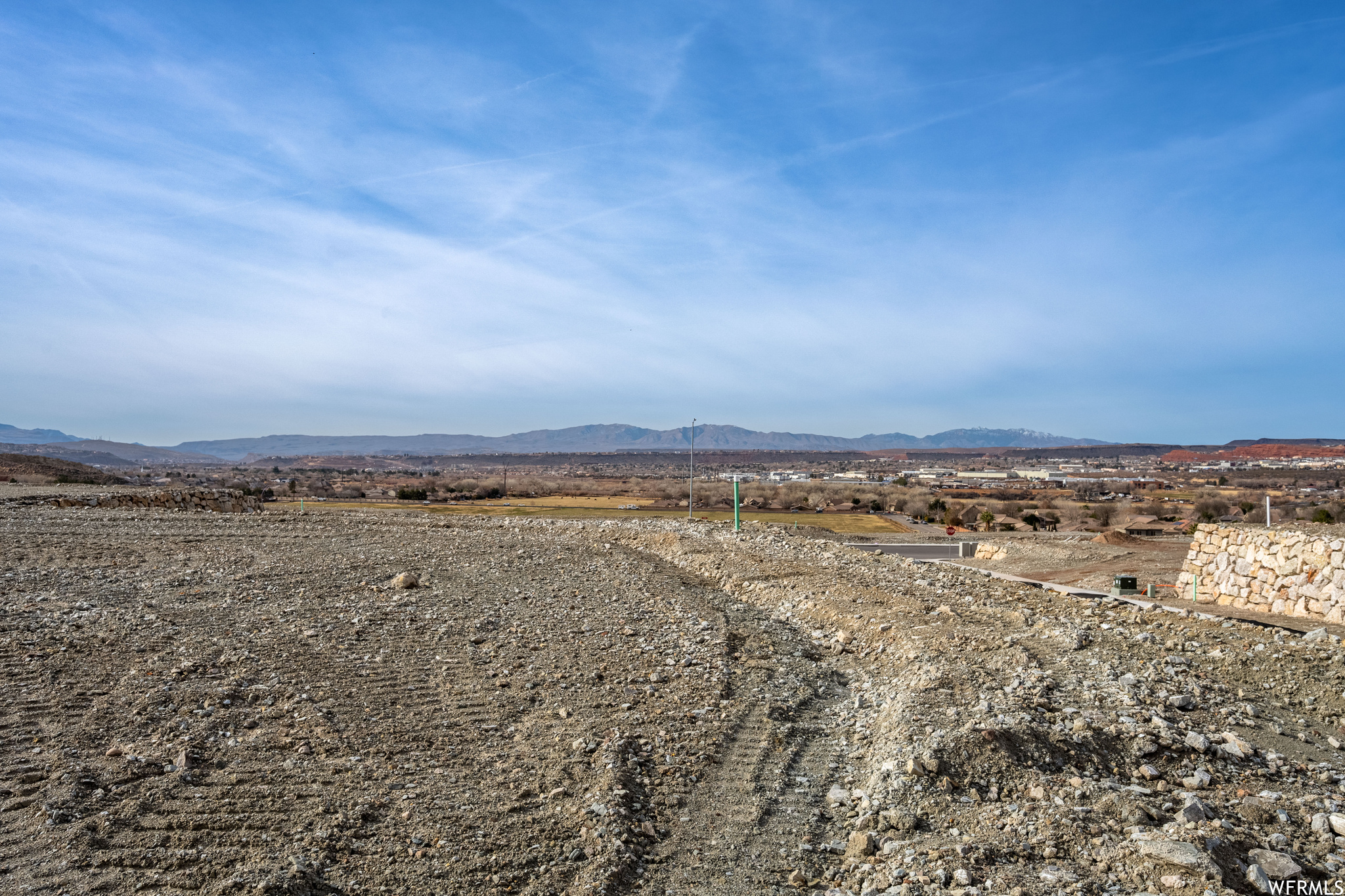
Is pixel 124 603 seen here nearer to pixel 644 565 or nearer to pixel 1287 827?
pixel 644 565

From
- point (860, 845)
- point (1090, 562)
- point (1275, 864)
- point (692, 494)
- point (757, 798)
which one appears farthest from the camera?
→ point (692, 494)

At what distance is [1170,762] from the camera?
6492 mm

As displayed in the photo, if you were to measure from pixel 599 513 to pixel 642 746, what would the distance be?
38.8 meters

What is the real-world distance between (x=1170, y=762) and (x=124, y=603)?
13934 mm

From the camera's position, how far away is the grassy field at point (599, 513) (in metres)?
41.8

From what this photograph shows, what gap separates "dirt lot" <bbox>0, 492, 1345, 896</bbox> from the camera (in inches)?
199

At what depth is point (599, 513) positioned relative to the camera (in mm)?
45750

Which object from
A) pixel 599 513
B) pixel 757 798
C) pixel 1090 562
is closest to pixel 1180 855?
pixel 757 798

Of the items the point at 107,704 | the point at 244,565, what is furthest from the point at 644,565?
the point at 107,704

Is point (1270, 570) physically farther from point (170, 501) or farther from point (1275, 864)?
point (170, 501)

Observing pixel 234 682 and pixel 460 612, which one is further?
pixel 460 612

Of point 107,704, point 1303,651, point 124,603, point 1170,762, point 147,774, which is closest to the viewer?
point 147,774

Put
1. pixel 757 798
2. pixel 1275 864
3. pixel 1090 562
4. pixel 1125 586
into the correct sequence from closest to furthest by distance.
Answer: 1. pixel 1275 864
2. pixel 757 798
3. pixel 1125 586
4. pixel 1090 562

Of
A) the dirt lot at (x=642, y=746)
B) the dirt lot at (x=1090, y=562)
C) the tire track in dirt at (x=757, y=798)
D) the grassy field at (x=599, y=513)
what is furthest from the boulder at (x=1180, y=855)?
the grassy field at (x=599, y=513)
